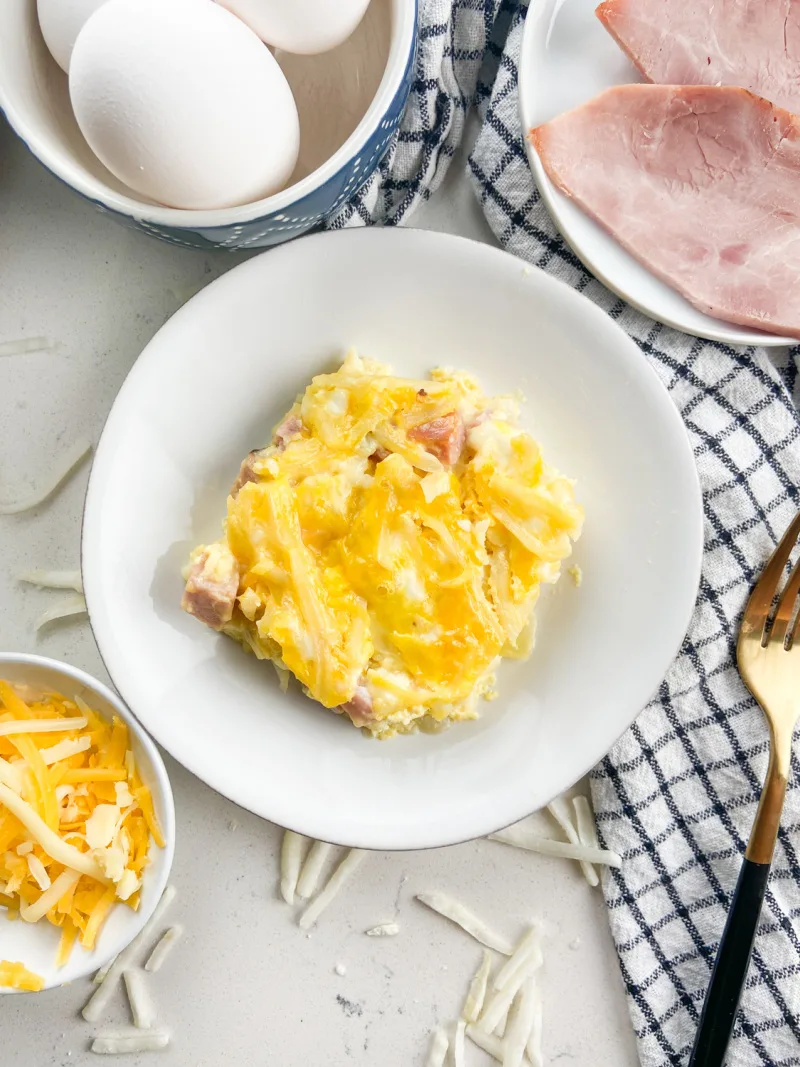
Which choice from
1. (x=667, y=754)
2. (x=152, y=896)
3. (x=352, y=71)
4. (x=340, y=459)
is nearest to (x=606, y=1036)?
(x=667, y=754)

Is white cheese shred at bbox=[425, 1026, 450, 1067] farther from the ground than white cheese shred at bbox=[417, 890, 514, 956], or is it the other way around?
white cheese shred at bbox=[417, 890, 514, 956]

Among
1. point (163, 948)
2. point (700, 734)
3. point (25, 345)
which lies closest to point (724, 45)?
point (700, 734)

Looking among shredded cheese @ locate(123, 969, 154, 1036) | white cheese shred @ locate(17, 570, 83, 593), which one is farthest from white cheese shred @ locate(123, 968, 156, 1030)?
white cheese shred @ locate(17, 570, 83, 593)

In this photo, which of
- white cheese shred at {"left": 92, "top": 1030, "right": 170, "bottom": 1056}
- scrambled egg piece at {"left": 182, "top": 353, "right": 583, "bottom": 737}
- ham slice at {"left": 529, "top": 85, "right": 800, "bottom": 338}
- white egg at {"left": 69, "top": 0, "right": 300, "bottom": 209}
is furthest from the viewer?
white cheese shred at {"left": 92, "top": 1030, "right": 170, "bottom": 1056}

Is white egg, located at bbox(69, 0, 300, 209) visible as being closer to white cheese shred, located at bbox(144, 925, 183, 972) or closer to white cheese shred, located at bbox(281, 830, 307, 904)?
white cheese shred, located at bbox(281, 830, 307, 904)

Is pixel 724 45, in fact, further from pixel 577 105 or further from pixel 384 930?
pixel 384 930

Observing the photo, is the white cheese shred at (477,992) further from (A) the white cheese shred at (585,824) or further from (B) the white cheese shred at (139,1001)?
(B) the white cheese shred at (139,1001)
